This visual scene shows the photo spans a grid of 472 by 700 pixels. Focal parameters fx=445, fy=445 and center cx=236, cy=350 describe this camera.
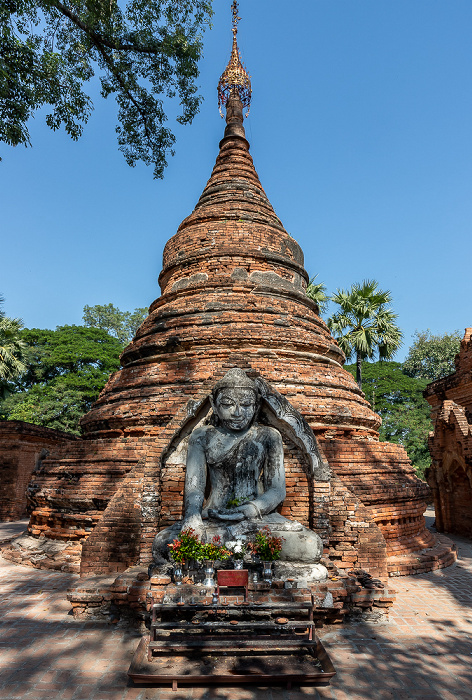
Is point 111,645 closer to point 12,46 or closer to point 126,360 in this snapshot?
point 126,360

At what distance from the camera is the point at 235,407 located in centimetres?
568

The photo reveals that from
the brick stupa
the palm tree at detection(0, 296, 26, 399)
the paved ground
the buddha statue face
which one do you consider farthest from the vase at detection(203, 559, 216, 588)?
the palm tree at detection(0, 296, 26, 399)

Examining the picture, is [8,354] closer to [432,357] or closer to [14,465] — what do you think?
[14,465]

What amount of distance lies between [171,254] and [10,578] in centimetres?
837

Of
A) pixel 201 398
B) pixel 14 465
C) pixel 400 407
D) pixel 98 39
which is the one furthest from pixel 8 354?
pixel 400 407

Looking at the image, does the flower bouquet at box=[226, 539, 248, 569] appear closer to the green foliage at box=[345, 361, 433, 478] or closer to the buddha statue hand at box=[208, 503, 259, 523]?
the buddha statue hand at box=[208, 503, 259, 523]

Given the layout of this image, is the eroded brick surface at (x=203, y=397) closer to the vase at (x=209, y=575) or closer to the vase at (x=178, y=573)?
the vase at (x=178, y=573)

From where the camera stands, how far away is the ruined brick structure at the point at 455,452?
1134cm

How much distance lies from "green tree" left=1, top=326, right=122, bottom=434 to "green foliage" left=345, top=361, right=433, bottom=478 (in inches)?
704

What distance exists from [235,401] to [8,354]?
15083 mm

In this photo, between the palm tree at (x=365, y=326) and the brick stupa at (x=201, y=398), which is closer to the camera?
the brick stupa at (x=201, y=398)

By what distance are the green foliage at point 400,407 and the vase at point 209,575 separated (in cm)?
2618

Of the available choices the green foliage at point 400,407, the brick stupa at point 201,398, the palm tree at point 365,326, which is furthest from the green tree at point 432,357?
the brick stupa at point 201,398

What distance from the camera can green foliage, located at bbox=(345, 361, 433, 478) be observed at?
28.8 metres
